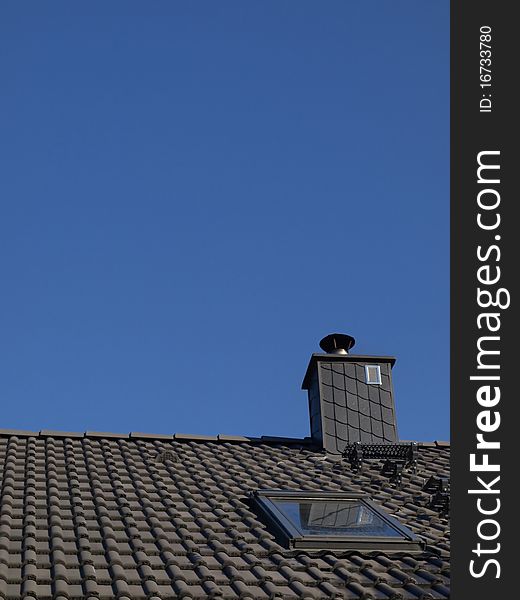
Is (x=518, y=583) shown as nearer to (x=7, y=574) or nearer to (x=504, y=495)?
(x=504, y=495)

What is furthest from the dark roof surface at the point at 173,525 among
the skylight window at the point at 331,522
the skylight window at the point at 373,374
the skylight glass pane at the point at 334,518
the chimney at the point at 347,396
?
the skylight window at the point at 373,374

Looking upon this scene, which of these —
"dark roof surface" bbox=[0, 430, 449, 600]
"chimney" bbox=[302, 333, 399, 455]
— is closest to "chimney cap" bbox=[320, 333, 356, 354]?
"chimney" bbox=[302, 333, 399, 455]

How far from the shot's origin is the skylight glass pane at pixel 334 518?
348 inches

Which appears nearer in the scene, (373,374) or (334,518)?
(334,518)

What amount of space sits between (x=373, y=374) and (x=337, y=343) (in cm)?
72

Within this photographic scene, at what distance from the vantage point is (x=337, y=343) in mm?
15156

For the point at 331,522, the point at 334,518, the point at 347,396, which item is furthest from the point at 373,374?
the point at 331,522

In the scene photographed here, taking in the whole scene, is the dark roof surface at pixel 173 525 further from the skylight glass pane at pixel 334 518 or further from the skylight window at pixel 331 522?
the skylight glass pane at pixel 334 518

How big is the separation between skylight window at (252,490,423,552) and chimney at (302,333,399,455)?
120 inches

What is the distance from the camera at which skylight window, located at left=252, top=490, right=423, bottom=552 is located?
28.0 feet

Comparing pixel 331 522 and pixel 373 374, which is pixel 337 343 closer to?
pixel 373 374

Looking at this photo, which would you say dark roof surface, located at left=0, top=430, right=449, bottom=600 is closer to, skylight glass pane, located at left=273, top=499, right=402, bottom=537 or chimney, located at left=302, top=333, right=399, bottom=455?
skylight glass pane, located at left=273, top=499, right=402, bottom=537

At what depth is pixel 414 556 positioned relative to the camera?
332 inches

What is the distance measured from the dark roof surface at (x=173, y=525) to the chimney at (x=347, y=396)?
1124mm
